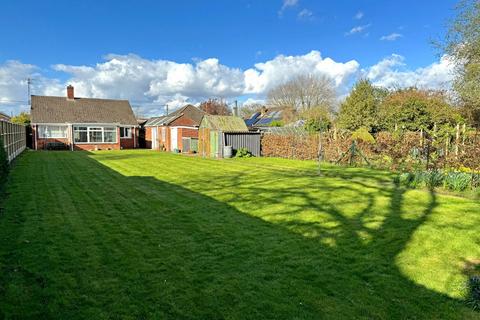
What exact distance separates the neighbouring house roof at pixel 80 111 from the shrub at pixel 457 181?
29.7m

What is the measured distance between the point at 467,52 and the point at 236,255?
16.9m

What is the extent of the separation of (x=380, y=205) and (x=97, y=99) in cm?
3371

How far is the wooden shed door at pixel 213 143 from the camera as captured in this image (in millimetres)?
21484

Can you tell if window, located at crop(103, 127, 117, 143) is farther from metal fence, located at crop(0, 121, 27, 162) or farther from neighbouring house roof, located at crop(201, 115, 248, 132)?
neighbouring house roof, located at crop(201, 115, 248, 132)

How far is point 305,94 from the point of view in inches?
1660

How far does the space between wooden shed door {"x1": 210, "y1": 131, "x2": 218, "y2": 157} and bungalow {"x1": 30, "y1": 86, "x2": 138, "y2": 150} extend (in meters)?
13.7

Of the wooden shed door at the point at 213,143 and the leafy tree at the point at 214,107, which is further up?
the leafy tree at the point at 214,107

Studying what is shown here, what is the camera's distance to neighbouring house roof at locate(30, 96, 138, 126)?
98.4 ft

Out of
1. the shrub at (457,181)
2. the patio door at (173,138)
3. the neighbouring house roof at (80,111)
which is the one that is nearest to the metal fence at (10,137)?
the patio door at (173,138)

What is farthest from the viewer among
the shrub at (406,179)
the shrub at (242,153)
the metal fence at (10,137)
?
the shrub at (242,153)

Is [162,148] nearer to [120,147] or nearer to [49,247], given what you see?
[120,147]

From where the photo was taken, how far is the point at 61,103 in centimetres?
3212

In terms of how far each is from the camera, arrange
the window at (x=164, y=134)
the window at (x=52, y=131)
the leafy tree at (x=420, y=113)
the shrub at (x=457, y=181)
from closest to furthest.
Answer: the shrub at (x=457, y=181)
the leafy tree at (x=420, y=113)
the window at (x=52, y=131)
the window at (x=164, y=134)

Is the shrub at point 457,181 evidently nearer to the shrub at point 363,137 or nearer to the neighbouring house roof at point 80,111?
the shrub at point 363,137
